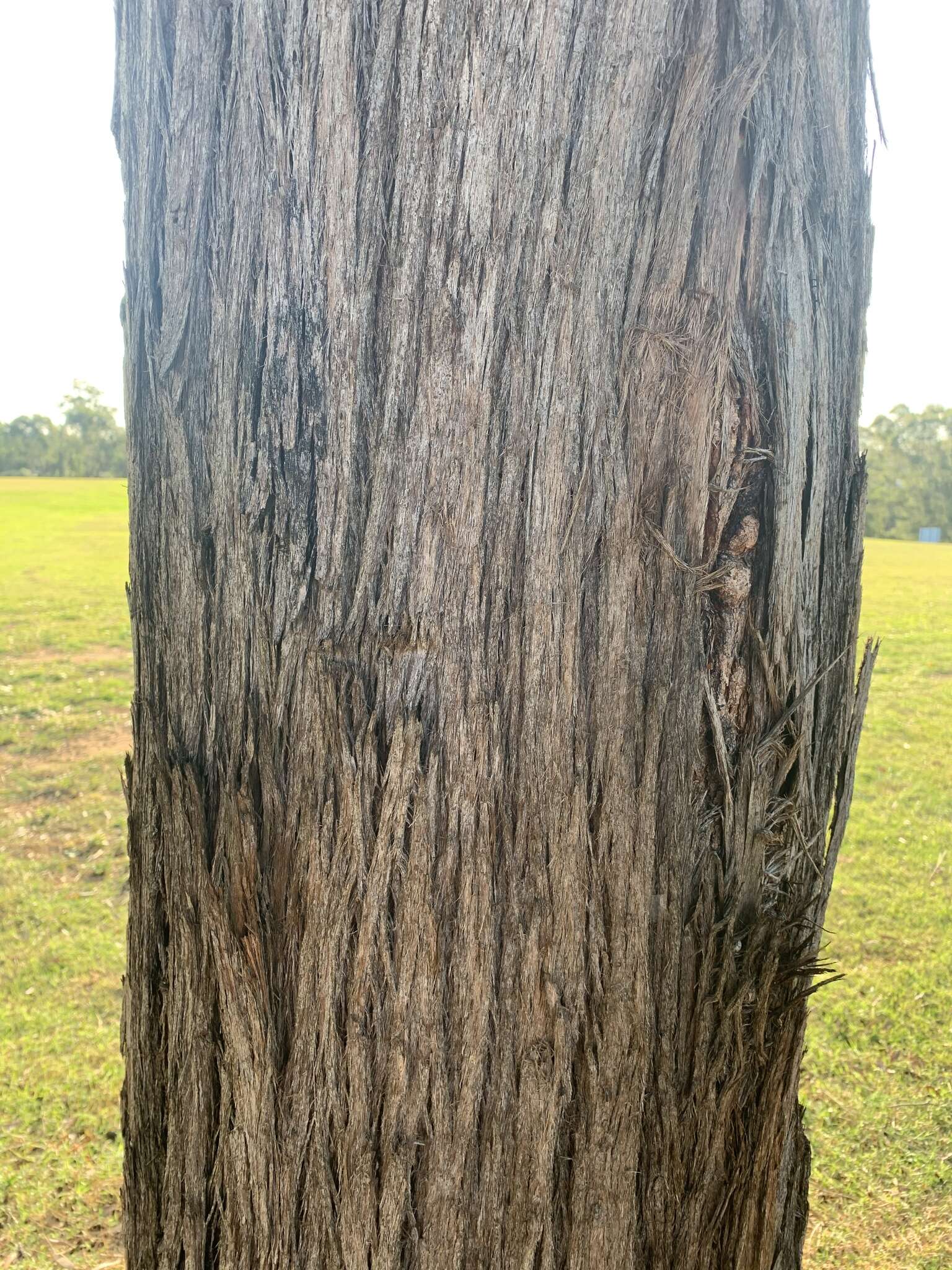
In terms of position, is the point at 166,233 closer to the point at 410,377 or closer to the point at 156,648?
the point at 410,377

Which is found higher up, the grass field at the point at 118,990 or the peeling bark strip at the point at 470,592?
the peeling bark strip at the point at 470,592

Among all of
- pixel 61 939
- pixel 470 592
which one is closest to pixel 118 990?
pixel 61 939

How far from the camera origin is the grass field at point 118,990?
3.01 meters

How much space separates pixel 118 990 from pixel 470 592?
3.69 m

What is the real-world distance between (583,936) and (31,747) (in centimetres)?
675

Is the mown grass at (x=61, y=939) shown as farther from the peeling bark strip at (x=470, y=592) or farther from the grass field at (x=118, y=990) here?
the peeling bark strip at (x=470, y=592)

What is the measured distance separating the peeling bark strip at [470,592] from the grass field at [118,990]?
874mm

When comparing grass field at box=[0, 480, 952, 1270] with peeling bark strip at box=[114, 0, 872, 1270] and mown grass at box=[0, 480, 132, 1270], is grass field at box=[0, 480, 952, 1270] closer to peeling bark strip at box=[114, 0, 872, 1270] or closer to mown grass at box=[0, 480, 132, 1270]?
mown grass at box=[0, 480, 132, 1270]

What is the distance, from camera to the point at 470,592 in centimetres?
124

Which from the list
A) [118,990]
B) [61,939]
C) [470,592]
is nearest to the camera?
[470,592]

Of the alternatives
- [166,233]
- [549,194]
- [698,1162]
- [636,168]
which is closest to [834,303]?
[636,168]

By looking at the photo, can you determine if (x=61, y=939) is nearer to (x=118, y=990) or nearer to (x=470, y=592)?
(x=118, y=990)

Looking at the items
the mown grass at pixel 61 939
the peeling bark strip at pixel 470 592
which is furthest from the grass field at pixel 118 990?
the peeling bark strip at pixel 470 592

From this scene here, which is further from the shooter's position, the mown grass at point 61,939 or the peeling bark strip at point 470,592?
the mown grass at point 61,939
